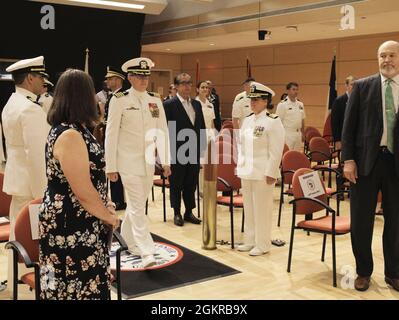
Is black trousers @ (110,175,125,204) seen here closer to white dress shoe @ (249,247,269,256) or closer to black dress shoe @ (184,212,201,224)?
black dress shoe @ (184,212,201,224)

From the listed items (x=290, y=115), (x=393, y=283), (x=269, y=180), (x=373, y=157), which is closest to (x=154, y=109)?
(x=269, y=180)

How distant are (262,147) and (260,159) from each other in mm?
110

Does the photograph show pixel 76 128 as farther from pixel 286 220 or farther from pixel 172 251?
pixel 286 220

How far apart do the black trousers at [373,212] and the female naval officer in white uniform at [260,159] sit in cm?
89

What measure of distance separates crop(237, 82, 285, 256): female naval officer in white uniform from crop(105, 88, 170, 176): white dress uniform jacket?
90cm

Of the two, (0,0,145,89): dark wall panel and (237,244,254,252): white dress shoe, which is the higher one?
(0,0,145,89): dark wall panel

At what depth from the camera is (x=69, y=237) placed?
246 cm

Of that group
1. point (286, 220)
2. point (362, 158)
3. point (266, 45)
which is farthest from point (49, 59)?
point (362, 158)

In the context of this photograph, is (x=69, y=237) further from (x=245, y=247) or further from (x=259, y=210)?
(x=245, y=247)

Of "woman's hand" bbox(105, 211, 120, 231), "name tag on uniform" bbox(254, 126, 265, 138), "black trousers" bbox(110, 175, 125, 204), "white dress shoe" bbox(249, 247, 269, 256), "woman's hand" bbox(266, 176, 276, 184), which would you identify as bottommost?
"white dress shoe" bbox(249, 247, 269, 256)

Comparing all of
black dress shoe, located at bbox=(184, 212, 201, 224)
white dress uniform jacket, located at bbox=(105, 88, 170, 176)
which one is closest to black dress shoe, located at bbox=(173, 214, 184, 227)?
black dress shoe, located at bbox=(184, 212, 201, 224)

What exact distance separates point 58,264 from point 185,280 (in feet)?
5.85

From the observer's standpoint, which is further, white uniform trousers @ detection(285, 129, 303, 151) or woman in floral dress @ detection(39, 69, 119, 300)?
white uniform trousers @ detection(285, 129, 303, 151)

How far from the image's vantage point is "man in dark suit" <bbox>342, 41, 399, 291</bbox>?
12.2 ft
